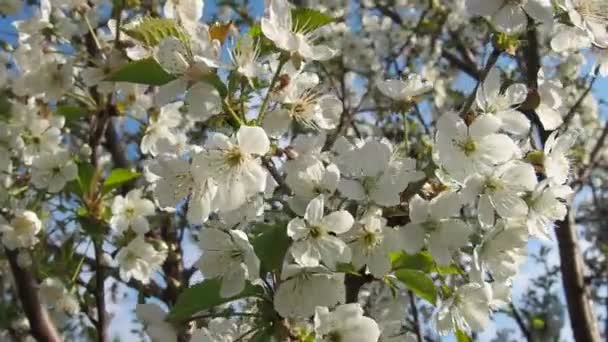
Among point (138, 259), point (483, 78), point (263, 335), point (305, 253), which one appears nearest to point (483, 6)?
point (483, 78)

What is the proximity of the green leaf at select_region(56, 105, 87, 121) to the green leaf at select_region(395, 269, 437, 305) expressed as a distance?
1.52m

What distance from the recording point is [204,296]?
4.71ft

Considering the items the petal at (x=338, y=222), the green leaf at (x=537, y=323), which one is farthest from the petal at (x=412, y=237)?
the green leaf at (x=537, y=323)

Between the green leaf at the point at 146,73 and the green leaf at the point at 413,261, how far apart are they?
1.72 feet

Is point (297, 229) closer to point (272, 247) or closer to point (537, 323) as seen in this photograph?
point (272, 247)

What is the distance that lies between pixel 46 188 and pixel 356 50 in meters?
3.36

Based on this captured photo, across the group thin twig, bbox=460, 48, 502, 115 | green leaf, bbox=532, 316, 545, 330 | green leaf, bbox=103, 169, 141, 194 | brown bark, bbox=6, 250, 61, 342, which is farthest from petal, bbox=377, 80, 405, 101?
green leaf, bbox=532, 316, 545, 330

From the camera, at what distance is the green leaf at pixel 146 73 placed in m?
1.46

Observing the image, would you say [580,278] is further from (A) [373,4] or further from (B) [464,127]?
(A) [373,4]

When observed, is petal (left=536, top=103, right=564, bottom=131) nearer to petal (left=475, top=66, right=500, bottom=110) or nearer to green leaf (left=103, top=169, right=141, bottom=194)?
petal (left=475, top=66, right=500, bottom=110)

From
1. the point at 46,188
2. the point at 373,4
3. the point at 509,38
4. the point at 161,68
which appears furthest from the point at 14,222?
→ the point at 373,4

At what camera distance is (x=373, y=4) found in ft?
17.2

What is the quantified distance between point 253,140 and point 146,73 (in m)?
0.29

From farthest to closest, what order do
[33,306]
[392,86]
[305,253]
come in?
[33,306], [392,86], [305,253]
